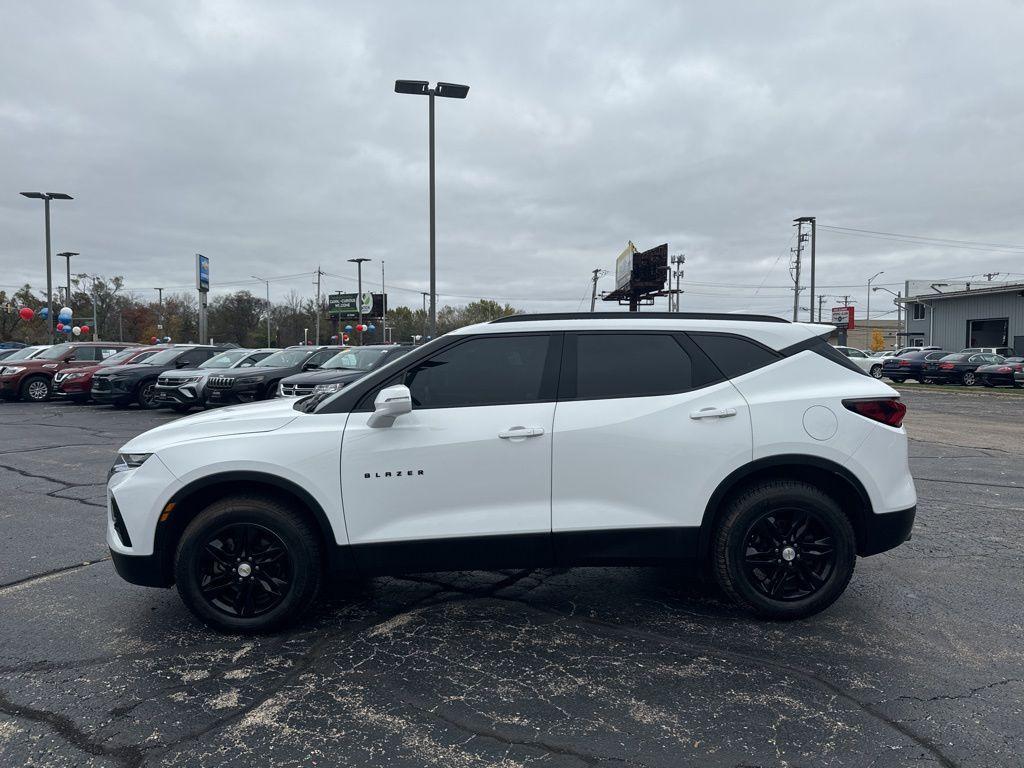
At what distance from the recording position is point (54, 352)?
21.4 metres

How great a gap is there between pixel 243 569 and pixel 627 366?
239 centimetres

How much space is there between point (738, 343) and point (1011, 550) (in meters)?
3.13

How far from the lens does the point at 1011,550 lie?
17.3ft

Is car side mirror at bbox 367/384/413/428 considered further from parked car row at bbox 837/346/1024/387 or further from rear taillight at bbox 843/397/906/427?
parked car row at bbox 837/346/1024/387

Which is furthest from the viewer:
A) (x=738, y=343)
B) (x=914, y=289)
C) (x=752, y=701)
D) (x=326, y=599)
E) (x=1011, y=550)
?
(x=914, y=289)

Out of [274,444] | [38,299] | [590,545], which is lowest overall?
[590,545]

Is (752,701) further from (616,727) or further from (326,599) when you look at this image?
(326,599)

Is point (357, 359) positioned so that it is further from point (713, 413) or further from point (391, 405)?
point (713, 413)

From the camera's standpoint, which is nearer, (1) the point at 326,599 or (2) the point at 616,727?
(2) the point at 616,727

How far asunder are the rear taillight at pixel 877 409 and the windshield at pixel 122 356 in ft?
66.5

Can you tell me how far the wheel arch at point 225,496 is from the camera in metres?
3.67

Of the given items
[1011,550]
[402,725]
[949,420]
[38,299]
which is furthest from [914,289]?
[38,299]

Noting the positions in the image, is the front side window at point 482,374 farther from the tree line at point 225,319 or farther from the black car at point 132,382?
the tree line at point 225,319

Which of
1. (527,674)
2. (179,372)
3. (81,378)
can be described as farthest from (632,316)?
(81,378)
